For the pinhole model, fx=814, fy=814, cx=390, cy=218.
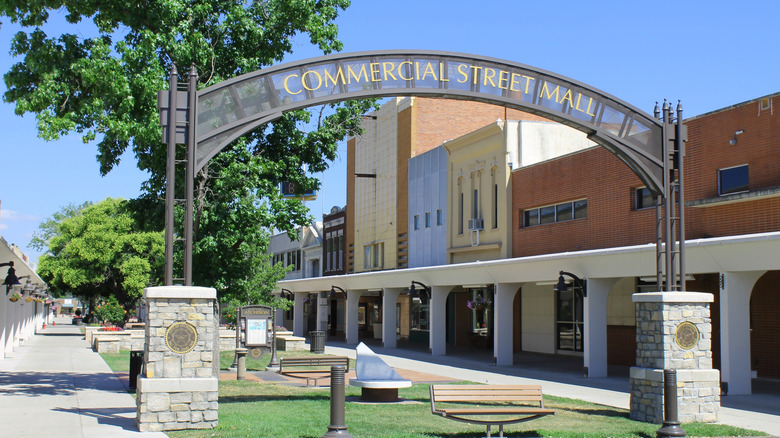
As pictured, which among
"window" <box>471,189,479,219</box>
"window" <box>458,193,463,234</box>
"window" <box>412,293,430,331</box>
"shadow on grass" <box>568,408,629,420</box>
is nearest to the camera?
"shadow on grass" <box>568,408,629,420</box>

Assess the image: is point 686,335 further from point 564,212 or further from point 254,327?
point 254,327

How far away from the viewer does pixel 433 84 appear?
14133 mm

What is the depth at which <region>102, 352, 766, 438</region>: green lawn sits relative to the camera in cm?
1169

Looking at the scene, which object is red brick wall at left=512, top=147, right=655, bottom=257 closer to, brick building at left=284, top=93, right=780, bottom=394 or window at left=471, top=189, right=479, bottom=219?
brick building at left=284, top=93, right=780, bottom=394

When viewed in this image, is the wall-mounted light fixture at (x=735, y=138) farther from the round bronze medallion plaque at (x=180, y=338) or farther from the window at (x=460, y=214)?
the window at (x=460, y=214)

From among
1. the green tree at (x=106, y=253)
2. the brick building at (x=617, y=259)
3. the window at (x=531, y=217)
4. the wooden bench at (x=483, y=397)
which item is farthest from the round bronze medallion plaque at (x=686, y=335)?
the green tree at (x=106, y=253)

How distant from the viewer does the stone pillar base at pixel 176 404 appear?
1165 cm

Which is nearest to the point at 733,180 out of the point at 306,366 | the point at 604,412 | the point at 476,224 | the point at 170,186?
the point at 604,412

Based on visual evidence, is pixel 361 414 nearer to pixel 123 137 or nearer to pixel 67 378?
pixel 123 137

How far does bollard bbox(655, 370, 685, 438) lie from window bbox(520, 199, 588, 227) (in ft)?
48.1

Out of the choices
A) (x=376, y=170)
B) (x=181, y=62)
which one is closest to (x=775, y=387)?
(x=181, y=62)

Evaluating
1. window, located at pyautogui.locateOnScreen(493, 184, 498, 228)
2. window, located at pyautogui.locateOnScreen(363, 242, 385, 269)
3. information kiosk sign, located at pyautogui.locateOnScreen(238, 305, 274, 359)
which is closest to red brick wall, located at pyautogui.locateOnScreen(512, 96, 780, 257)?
window, located at pyautogui.locateOnScreen(493, 184, 498, 228)

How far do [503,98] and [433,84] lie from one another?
127 centimetres

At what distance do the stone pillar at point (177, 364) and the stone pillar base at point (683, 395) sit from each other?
6.85 m
